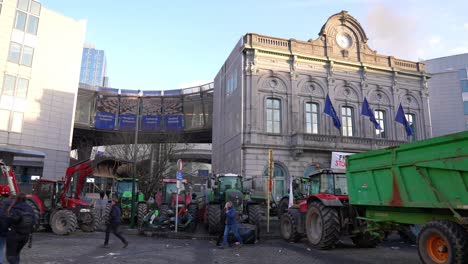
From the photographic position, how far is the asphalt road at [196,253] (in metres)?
8.78

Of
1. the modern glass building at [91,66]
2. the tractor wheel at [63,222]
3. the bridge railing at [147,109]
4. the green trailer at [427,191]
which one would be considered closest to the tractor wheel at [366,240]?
the green trailer at [427,191]

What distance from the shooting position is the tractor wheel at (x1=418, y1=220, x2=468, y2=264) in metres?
6.11

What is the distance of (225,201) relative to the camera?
1504 cm

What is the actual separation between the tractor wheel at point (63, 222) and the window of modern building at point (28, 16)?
23.5 metres

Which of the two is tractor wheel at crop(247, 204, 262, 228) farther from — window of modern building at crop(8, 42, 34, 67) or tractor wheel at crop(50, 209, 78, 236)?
window of modern building at crop(8, 42, 34, 67)

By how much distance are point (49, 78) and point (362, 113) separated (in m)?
28.4

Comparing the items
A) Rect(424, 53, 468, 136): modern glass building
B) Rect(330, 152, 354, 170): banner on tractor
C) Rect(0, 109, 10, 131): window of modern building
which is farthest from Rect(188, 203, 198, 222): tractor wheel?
Rect(424, 53, 468, 136): modern glass building

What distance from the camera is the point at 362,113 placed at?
28.0 m

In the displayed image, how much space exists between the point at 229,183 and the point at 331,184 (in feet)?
18.1

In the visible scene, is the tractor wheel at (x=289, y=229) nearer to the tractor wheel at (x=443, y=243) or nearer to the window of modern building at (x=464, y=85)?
the tractor wheel at (x=443, y=243)

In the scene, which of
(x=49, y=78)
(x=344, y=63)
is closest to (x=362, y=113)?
(x=344, y=63)

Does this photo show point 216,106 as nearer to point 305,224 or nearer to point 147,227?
point 147,227

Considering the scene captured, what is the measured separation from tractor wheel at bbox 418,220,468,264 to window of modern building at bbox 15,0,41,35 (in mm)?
34398

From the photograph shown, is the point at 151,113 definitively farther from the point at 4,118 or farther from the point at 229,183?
the point at 229,183
